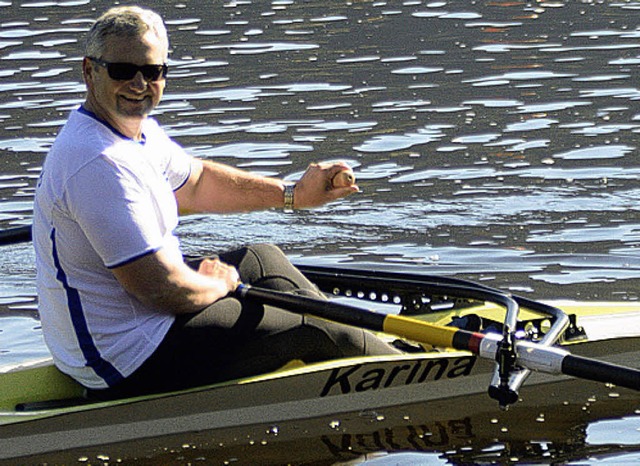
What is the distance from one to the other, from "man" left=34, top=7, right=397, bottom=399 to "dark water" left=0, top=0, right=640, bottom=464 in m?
0.53

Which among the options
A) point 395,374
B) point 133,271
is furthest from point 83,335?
point 395,374

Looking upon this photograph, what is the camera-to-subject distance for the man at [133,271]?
5125 mm

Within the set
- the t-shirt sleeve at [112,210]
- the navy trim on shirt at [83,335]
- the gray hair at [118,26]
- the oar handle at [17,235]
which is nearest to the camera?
the t-shirt sleeve at [112,210]

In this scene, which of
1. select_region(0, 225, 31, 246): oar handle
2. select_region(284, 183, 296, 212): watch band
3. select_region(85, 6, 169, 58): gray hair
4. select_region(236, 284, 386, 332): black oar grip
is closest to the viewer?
select_region(85, 6, 169, 58): gray hair

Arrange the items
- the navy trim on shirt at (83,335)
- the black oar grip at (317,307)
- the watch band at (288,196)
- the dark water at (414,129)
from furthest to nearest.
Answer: the dark water at (414,129) < the watch band at (288,196) < the black oar grip at (317,307) < the navy trim on shirt at (83,335)

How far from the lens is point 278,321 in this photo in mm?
5734

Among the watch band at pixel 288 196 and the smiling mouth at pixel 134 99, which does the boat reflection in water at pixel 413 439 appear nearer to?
the watch band at pixel 288 196

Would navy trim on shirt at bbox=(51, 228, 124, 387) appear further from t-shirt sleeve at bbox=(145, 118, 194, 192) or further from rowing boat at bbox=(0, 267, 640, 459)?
t-shirt sleeve at bbox=(145, 118, 194, 192)

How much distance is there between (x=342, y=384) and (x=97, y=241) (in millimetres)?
1362

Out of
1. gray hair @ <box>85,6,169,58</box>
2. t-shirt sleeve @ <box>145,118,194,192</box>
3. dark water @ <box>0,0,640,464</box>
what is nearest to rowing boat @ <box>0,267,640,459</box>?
dark water @ <box>0,0,640,464</box>

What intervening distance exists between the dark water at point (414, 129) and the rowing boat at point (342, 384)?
23cm

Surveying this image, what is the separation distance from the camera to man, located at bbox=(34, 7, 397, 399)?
5125 millimetres

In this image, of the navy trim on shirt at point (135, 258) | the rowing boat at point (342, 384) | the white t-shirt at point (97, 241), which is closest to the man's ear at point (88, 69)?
the white t-shirt at point (97, 241)

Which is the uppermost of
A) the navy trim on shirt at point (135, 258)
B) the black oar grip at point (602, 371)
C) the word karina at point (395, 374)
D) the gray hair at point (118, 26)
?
the gray hair at point (118, 26)
